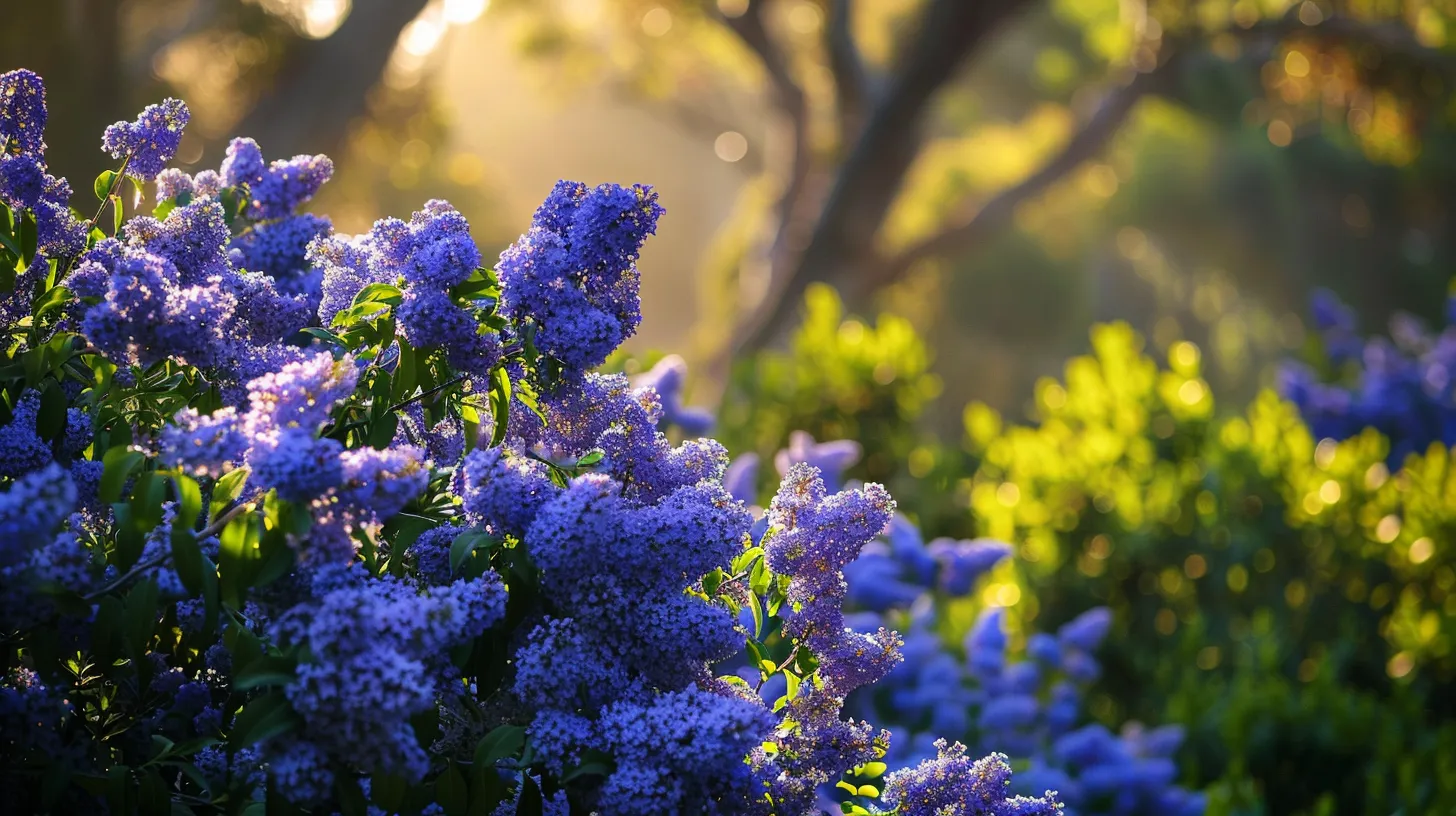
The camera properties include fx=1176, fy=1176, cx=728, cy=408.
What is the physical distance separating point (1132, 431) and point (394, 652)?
13.7 ft

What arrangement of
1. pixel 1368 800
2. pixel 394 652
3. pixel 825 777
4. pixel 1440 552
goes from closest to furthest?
pixel 394 652 < pixel 825 777 < pixel 1368 800 < pixel 1440 552

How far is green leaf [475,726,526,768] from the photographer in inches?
46.6

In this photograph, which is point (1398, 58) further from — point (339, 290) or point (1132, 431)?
point (339, 290)

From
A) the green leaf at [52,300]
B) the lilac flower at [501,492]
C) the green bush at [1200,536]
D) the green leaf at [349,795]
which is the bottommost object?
the green leaf at [349,795]

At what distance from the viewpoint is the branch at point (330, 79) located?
8.66 metres

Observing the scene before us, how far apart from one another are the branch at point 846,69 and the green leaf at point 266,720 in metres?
11.4

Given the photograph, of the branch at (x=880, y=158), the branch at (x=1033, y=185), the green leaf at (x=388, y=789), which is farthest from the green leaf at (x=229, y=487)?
the branch at (x=1033, y=185)

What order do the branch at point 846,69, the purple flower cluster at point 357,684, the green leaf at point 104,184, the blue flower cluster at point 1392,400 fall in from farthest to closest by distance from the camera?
the branch at point 846,69, the blue flower cluster at point 1392,400, the green leaf at point 104,184, the purple flower cluster at point 357,684

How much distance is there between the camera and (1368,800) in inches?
114

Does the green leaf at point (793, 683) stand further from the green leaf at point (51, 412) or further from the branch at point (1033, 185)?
the branch at point (1033, 185)

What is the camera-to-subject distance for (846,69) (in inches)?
478

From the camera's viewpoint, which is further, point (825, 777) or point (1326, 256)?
point (1326, 256)

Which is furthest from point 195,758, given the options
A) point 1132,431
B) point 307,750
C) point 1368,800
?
point 1132,431

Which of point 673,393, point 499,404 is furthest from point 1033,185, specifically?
point 499,404
